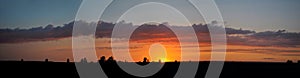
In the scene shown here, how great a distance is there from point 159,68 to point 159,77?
14.8 feet

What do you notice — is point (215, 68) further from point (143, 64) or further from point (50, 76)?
point (50, 76)

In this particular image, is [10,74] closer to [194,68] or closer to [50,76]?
[50,76]

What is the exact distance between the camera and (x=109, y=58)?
77.9 m

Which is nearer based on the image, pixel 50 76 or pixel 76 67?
pixel 50 76

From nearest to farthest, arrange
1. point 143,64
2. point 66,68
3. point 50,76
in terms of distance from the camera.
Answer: point 50,76 < point 66,68 < point 143,64

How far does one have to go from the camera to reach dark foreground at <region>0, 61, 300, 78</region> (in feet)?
227

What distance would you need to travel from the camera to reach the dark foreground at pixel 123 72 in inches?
2721

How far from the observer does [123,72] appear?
72.1m

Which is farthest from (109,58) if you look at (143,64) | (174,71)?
(174,71)

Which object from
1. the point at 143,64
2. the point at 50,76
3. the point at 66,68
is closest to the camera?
the point at 50,76

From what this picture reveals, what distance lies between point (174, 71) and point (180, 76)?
1.51m

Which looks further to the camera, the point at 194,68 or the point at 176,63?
the point at 176,63

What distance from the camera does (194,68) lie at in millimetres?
73938

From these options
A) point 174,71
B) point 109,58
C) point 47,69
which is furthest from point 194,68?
point 47,69
